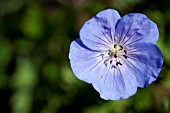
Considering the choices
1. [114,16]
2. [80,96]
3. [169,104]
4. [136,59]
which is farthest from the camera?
[80,96]

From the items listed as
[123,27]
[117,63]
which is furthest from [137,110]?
[123,27]

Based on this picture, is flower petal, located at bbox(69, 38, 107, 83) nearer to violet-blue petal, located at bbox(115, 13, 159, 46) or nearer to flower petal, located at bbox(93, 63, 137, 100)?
flower petal, located at bbox(93, 63, 137, 100)

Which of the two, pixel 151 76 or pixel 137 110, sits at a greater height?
pixel 151 76

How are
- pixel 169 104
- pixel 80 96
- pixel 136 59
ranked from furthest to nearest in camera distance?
pixel 80 96, pixel 169 104, pixel 136 59

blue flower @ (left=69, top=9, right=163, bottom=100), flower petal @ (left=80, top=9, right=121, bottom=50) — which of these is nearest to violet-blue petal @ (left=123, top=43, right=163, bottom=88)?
blue flower @ (left=69, top=9, right=163, bottom=100)

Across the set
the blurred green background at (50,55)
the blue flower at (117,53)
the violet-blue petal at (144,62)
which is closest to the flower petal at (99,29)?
the blue flower at (117,53)

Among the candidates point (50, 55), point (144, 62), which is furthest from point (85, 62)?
point (50, 55)

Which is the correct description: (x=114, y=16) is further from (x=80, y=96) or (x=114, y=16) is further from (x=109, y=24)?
(x=80, y=96)

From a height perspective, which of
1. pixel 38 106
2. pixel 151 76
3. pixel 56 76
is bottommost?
pixel 38 106
